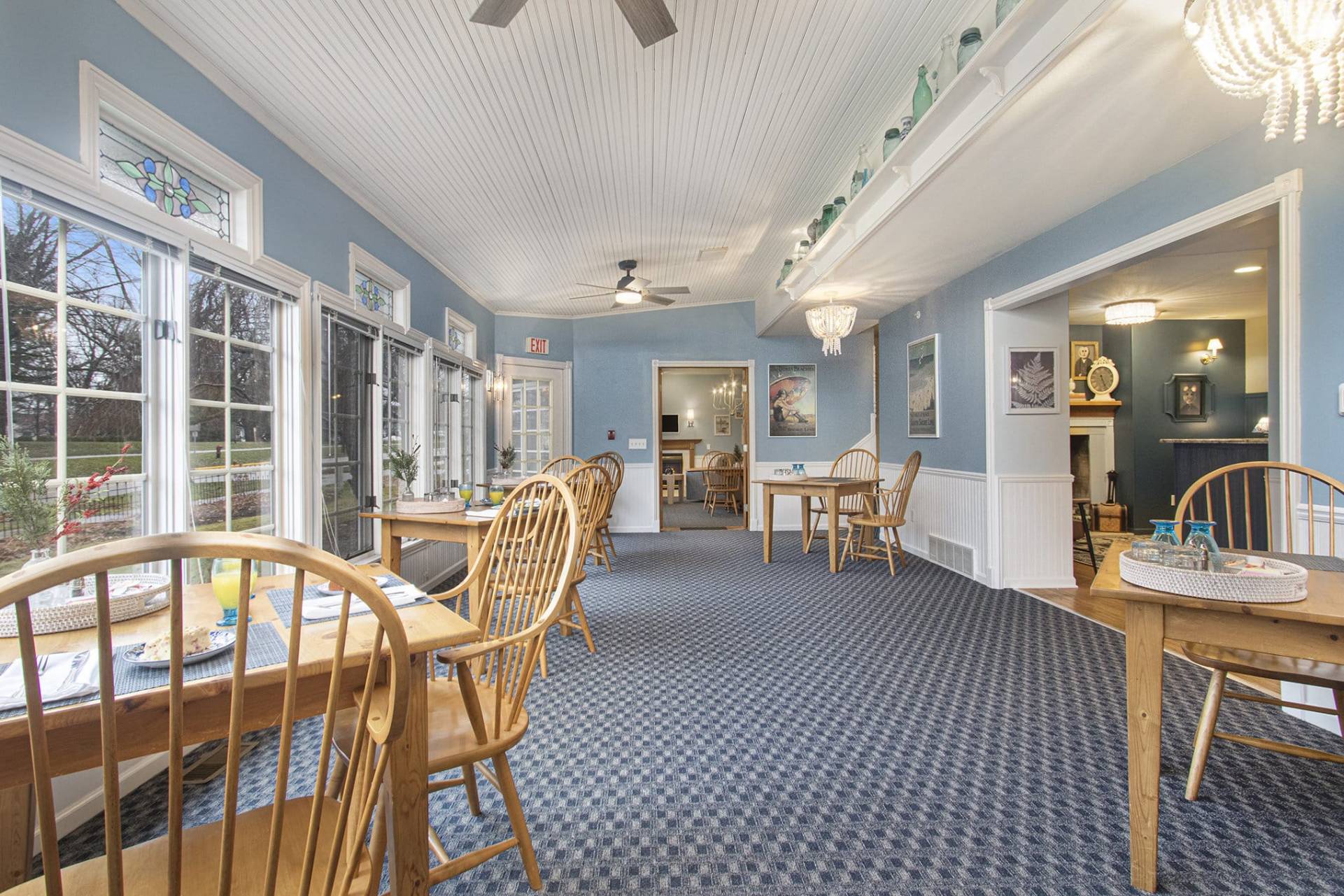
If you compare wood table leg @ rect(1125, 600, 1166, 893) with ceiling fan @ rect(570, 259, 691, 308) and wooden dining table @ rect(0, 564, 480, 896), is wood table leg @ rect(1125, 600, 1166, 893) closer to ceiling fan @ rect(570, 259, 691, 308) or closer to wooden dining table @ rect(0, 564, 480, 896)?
wooden dining table @ rect(0, 564, 480, 896)

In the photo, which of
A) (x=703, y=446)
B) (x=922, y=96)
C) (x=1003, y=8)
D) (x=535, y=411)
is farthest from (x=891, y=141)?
(x=703, y=446)

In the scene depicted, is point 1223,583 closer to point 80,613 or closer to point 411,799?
point 411,799

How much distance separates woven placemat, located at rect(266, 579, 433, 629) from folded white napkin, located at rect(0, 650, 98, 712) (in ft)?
0.98

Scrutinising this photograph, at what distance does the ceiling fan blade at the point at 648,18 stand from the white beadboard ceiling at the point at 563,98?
39cm

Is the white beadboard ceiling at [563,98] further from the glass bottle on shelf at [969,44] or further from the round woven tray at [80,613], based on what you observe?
the round woven tray at [80,613]

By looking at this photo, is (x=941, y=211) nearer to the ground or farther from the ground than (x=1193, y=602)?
farther from the ground

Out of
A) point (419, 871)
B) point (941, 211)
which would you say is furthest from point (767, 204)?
point (419, 871)

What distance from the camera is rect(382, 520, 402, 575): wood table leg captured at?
3119mm

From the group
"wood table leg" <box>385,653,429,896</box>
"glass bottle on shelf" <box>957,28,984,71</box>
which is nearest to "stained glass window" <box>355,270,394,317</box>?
"wood table leg" <box>385,653,429,896</box>

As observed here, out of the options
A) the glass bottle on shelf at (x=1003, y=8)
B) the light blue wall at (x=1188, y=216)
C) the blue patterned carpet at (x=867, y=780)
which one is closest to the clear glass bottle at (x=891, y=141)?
the glass bottle on shelf at (x=1003, y=8)

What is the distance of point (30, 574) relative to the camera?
0.61 m

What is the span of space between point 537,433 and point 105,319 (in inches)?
206

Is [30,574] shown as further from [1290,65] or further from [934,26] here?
[934,26]

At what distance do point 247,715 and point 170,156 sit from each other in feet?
7.57
